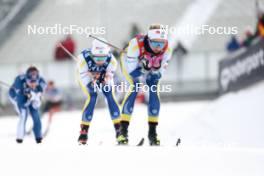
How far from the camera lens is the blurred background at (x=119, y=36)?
25.4 m

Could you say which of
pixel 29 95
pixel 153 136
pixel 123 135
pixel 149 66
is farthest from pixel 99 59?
pixel 29 95

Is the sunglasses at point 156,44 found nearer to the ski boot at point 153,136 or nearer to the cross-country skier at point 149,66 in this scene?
the cross-country skier at point 149,66

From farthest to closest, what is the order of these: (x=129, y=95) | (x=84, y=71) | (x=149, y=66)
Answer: (x=84, y=71)
(x=129, y=95)
(x=149, y=66)

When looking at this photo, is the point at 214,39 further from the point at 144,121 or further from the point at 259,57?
the point at 259,57

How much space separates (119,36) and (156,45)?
14639 millimetres

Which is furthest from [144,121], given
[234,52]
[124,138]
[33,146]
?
[33,146]

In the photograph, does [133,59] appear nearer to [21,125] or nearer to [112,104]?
[112,104]

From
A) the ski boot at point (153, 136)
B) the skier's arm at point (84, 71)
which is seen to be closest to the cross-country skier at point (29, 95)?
the skier's arm at point (84, 71)

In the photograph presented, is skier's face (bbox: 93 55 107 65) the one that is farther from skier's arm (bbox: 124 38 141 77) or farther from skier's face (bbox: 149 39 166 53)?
skier's face (bbox: 149 39 166 53)

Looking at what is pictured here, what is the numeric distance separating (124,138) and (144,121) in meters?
9.10

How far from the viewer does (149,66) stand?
12.4 m

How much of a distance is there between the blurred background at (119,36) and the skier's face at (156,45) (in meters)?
12.0

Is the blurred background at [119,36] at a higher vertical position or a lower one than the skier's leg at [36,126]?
higher

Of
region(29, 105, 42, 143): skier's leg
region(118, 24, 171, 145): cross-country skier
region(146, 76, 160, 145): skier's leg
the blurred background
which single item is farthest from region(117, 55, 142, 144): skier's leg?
the blurred background
